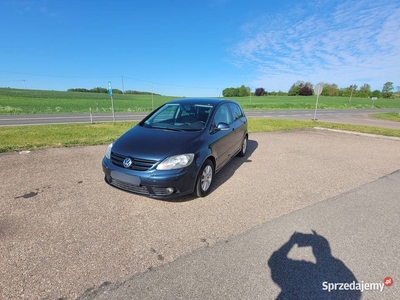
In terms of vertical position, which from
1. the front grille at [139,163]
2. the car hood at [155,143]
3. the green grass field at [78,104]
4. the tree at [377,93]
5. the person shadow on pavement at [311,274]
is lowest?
the person shadow on pavement at [311,274]

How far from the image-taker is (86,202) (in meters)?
3.28

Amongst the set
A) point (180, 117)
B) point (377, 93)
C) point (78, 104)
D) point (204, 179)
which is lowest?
point (204, 179)

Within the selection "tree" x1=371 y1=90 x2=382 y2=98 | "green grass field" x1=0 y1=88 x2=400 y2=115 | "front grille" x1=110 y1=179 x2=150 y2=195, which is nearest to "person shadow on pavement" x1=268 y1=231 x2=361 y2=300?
"front grille" x1=110 y1=179 x2=150 y2=195

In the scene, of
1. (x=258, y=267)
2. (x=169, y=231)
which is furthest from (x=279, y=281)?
(x=169, y=231)

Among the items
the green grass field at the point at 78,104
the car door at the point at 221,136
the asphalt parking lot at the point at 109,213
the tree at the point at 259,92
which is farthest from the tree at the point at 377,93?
the car door at the point at 221,136

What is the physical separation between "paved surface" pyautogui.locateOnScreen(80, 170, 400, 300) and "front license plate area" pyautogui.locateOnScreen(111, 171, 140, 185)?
126cm

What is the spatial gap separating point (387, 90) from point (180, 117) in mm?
121624

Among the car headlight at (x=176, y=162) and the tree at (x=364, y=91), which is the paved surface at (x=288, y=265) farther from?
the tree at (x=364, y=91)

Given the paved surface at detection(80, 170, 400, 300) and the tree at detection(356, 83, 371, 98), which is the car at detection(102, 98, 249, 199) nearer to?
the paved surface at detection(80, 170, 400, 300)

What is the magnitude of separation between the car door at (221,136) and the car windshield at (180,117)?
22cm

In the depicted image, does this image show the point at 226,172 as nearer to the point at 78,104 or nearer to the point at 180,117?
the point at 180,117

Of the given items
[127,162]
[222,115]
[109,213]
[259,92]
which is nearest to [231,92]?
[259,92]

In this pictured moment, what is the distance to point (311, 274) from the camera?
2.06 metres

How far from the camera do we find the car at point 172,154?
9.85 ft
